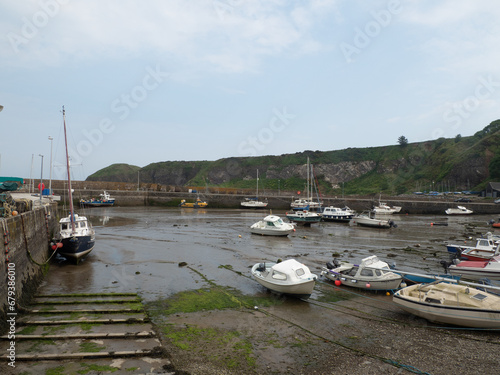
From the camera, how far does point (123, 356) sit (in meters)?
9.44

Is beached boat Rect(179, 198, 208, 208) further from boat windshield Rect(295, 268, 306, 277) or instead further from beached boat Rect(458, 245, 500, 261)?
boat windshield Rect(295, 268, 306, 277)

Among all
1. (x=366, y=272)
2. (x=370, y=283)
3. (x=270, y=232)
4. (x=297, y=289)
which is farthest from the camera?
(x=270, y=232)

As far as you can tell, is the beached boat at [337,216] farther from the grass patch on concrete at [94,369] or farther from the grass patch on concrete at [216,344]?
the grass patch on concrete at [94,369]

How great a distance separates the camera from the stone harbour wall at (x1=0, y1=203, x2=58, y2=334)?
436 inches

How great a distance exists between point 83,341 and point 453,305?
42.6 feet

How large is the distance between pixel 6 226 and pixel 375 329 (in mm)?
14169

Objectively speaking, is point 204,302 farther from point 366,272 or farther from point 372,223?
point 372,223

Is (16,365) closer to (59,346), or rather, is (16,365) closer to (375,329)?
(59,346)

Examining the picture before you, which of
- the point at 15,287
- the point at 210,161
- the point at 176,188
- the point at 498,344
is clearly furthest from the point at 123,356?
the point at 210,161

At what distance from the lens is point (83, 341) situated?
10281 mm

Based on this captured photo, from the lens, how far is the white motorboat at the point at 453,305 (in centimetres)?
1152

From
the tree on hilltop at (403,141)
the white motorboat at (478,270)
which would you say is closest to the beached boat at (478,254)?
the white motorboat at (478,270)

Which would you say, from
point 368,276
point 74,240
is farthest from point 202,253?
point 368,276

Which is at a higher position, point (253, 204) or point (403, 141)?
point (403, 141)
